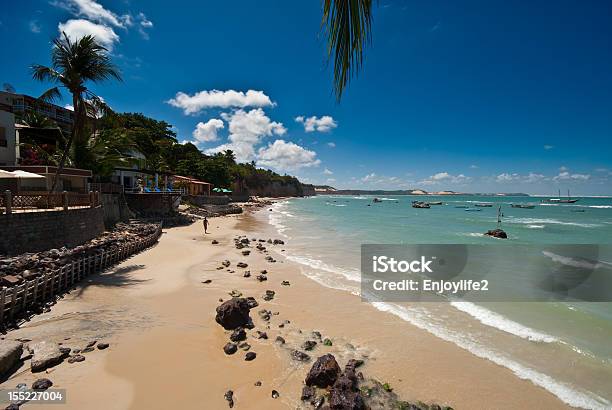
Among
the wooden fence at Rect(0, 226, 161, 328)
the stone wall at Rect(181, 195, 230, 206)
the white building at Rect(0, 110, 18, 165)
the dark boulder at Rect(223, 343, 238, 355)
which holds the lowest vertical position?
the dark boulder at Rect(223, 343, 238, 355)

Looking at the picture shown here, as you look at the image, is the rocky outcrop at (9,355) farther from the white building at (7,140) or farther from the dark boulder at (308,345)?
the white building at (7,140)

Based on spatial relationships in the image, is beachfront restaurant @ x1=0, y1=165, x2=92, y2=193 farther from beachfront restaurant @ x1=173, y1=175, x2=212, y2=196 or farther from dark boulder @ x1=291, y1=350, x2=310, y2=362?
beachfront restaurant @ x1=173, y1=175, x2=212, y2=196

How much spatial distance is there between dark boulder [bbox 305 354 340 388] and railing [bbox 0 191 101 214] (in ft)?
44.2

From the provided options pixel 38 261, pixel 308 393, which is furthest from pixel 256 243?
pixel 308 393

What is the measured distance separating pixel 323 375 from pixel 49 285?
9.79m

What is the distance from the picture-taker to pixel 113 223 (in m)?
23.3

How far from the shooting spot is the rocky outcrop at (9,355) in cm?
616

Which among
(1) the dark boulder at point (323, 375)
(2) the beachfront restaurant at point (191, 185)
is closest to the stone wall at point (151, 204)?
(2) the beachfront restaurant at point (191, 185)

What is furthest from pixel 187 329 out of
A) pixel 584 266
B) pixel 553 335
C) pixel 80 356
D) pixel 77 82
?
pixel 584 266

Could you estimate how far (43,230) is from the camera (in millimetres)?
13141

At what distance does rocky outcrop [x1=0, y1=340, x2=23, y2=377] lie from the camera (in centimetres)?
616

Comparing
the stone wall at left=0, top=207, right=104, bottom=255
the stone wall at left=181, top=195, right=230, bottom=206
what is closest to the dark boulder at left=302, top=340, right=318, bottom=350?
the stone wall at left=0, top=207, right=104, bottom=255

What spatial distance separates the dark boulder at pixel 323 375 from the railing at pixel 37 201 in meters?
13.5

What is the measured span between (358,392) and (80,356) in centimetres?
661
